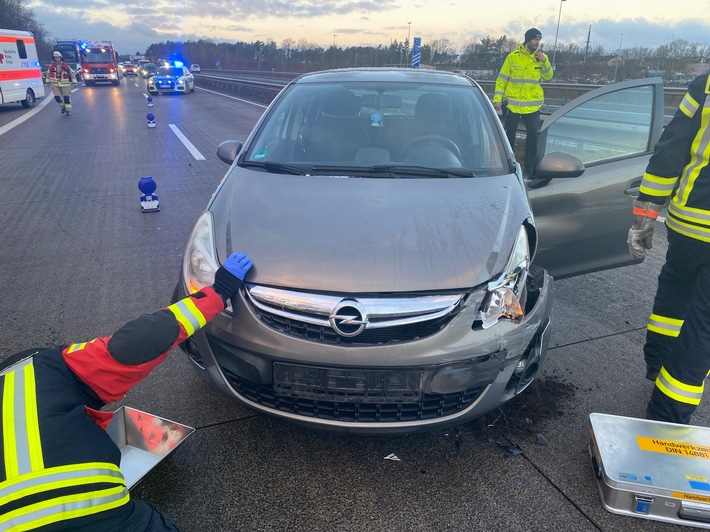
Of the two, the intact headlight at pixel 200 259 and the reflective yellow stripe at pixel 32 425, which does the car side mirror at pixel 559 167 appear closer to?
the intact headlight at pixel 200 259

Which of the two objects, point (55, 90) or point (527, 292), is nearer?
point (527, 292)

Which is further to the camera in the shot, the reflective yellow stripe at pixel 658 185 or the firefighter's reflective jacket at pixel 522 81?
the firefighter's reflective jacket at pixel 522 81

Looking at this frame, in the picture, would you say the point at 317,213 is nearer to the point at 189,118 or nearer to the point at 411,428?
the point at 411,428

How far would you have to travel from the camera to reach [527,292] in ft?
8.60

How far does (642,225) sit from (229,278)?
2.34 metres

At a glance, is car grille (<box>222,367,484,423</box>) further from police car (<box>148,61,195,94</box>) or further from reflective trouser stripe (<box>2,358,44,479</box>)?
police car (<box>148,61,195,94</box>)

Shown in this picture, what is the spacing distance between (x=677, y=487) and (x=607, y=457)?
28cm

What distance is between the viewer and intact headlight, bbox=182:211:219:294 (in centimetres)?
252

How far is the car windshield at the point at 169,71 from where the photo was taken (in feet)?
100

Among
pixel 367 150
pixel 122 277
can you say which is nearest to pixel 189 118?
pixel 122 277

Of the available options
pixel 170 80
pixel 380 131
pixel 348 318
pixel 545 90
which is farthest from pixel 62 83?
pixel 545 90

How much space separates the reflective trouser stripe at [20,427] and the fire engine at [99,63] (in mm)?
43665

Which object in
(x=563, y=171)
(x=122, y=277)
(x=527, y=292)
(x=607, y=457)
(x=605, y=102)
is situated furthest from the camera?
(x=122, y=277)

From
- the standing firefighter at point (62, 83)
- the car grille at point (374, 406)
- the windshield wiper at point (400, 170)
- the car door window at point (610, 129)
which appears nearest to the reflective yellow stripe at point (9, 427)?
the car grille at point (374, 406)
